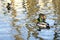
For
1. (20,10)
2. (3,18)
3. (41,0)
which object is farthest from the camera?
(41,0)

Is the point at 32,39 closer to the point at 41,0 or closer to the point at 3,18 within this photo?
the point at 3,18

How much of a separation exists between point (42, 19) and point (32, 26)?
839 millimetres

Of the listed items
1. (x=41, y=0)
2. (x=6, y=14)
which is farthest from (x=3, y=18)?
(x=41, y=0)

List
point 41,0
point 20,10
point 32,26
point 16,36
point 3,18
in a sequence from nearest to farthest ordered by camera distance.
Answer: point 16,36 → point 32,26 → point 3,18 → point 20,10 → point 41,0

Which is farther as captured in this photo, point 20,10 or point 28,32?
point 20,10

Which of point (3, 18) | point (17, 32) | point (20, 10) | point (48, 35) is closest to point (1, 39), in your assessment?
point (17, 32)

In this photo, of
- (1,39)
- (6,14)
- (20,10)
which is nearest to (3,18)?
(6,14)

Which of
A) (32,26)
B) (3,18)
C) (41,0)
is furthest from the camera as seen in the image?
(41,0)

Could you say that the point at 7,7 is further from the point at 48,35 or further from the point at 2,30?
the point at 48,35

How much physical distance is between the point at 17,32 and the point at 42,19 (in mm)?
1342

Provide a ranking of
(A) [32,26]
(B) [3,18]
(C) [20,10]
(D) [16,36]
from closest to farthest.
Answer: (D) [16,36], (A) [32,26], (B) [3,18], (C) [20,10]

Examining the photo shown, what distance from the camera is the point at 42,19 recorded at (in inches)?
328

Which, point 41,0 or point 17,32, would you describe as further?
point 41,0

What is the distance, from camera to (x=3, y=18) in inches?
381
